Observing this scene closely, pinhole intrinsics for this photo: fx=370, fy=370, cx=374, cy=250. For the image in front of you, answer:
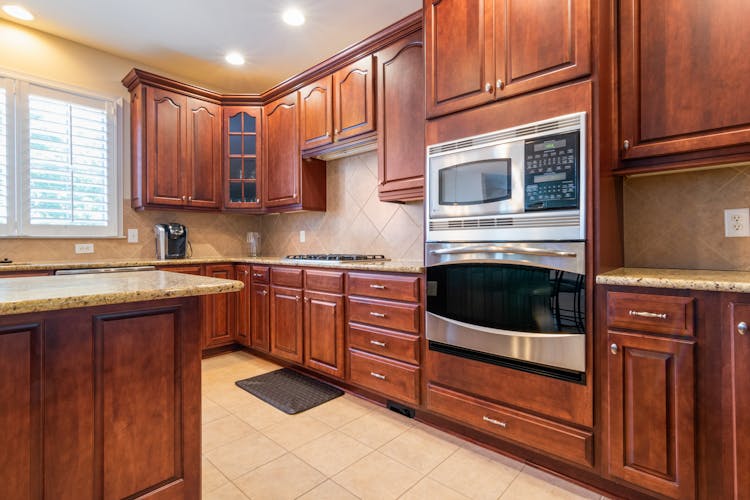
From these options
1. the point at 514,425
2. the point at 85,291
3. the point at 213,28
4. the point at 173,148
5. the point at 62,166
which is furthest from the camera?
the point at 173,148

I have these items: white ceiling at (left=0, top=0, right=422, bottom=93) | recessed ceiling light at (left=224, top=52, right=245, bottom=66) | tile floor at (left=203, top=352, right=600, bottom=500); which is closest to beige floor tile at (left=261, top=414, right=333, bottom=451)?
tile floor at (left=203, top=352, right=600, bottom=500)

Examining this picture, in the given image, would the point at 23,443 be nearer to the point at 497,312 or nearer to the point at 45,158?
the point at 497,312

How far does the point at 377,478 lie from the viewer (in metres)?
1.67

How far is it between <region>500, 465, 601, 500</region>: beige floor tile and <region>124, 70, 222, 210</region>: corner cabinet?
3334 millimetres

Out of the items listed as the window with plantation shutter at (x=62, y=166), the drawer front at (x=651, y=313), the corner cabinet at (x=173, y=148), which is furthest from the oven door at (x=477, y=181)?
the window with plantation shutter at (x=62, y=166)

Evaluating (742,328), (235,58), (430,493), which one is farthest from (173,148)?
(742,328)

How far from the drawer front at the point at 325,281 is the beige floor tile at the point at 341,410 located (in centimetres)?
73

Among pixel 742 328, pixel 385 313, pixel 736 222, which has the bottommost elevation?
pixel 385 313

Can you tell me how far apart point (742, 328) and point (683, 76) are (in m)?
1.01

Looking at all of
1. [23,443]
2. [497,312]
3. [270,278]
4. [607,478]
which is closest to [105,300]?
[23,443]

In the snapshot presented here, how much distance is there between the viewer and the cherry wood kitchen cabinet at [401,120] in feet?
7.73

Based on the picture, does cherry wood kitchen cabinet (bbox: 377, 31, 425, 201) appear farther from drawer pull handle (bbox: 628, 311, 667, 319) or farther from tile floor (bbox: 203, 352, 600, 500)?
tile floor (bbox: 203, 352, 600, 500)

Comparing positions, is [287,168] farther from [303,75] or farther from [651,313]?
[651,313]

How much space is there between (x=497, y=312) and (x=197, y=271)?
2.59 meters
